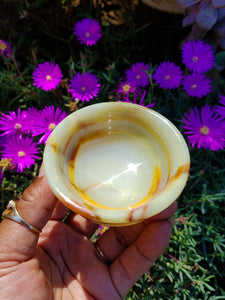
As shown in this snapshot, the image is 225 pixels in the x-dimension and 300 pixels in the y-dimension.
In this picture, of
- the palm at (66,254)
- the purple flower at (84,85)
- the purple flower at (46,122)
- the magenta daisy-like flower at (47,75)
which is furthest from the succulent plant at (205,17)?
the palm at (66,254)

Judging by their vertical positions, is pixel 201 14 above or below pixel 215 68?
above

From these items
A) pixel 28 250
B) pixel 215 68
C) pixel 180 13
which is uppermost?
pixel 180 13

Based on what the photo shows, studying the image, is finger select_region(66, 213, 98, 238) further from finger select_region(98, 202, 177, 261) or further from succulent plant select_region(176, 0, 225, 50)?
succulent plant select_region(176, 0, 225, 50)

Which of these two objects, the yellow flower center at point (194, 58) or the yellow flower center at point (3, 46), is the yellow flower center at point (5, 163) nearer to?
the yellow flower center at point (3, 46)

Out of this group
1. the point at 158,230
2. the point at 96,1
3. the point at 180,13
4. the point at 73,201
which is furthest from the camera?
the point at 96,1

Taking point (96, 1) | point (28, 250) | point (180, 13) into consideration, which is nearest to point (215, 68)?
point (180, 13)

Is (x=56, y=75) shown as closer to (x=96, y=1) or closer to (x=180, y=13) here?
(x=96, y=1)
